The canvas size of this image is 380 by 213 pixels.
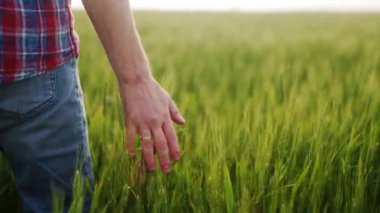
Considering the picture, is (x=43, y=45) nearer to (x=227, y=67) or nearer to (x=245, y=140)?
(x=245, y=140)

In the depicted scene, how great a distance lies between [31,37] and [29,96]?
8 cm

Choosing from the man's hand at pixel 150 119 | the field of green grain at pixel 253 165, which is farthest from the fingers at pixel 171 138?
the field of green grain at pixel 253 165

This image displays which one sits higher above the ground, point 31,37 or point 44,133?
point 31,37

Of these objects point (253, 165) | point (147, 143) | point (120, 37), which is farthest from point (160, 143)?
point (253, 165)

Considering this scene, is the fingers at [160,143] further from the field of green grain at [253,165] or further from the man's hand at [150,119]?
the field of green grain at [253,165]

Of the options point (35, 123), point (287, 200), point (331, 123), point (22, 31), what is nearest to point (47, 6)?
point (22, 31)

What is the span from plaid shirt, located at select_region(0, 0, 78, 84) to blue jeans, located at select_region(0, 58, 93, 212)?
0.02 meters

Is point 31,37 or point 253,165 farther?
point 253,165

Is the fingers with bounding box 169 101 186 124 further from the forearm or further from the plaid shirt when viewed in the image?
the plaid shirt

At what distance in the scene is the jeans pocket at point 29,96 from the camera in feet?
2.63

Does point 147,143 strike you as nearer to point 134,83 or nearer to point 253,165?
point 134,83

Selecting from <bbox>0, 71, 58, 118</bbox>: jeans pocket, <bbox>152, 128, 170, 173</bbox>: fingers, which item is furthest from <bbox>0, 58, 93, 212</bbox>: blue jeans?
<bbox>152, 128, 170, 173</bbox>: fingers

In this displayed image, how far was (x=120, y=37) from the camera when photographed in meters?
0.87

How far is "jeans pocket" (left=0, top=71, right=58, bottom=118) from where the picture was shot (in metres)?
0.80
